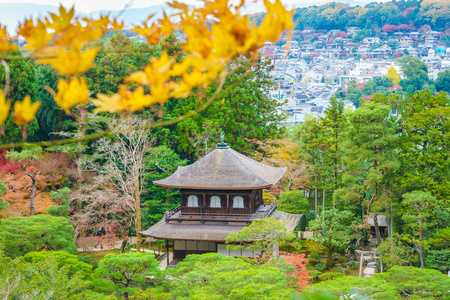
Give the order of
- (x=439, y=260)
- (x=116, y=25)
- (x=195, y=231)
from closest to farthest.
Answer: (x=116, y=25)
(x=439, y=260)
(x=195, y=231)

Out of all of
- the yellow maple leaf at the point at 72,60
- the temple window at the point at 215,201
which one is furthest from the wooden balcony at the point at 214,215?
the yellow maple leaf at the point at 72,60

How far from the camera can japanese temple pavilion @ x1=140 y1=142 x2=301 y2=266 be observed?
513 inches

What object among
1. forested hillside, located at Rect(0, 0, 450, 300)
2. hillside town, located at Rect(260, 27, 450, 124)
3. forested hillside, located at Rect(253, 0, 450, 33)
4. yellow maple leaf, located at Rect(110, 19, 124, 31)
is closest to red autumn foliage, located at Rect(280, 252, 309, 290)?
forested hillside, located at Rect(0, 0, 450, 300)

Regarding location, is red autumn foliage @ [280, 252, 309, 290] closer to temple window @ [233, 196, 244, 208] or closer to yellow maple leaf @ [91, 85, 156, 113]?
temple window @ [233, 196, 244, 208]

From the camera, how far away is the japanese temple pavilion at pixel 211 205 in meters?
13.0

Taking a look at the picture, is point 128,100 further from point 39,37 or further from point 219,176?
point 219,176

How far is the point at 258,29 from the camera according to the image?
1381mm

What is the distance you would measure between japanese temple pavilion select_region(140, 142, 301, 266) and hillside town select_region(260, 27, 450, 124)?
38994mm

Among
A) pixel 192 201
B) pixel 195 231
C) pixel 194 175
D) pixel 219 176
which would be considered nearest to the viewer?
pixel 195 231

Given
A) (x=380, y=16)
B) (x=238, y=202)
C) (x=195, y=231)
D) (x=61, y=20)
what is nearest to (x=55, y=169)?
(x=195, y=231)

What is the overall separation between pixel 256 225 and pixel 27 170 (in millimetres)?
8687

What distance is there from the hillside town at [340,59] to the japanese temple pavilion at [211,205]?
38994 millimetres

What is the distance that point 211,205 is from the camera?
13.8m

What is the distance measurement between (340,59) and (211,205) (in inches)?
2767
